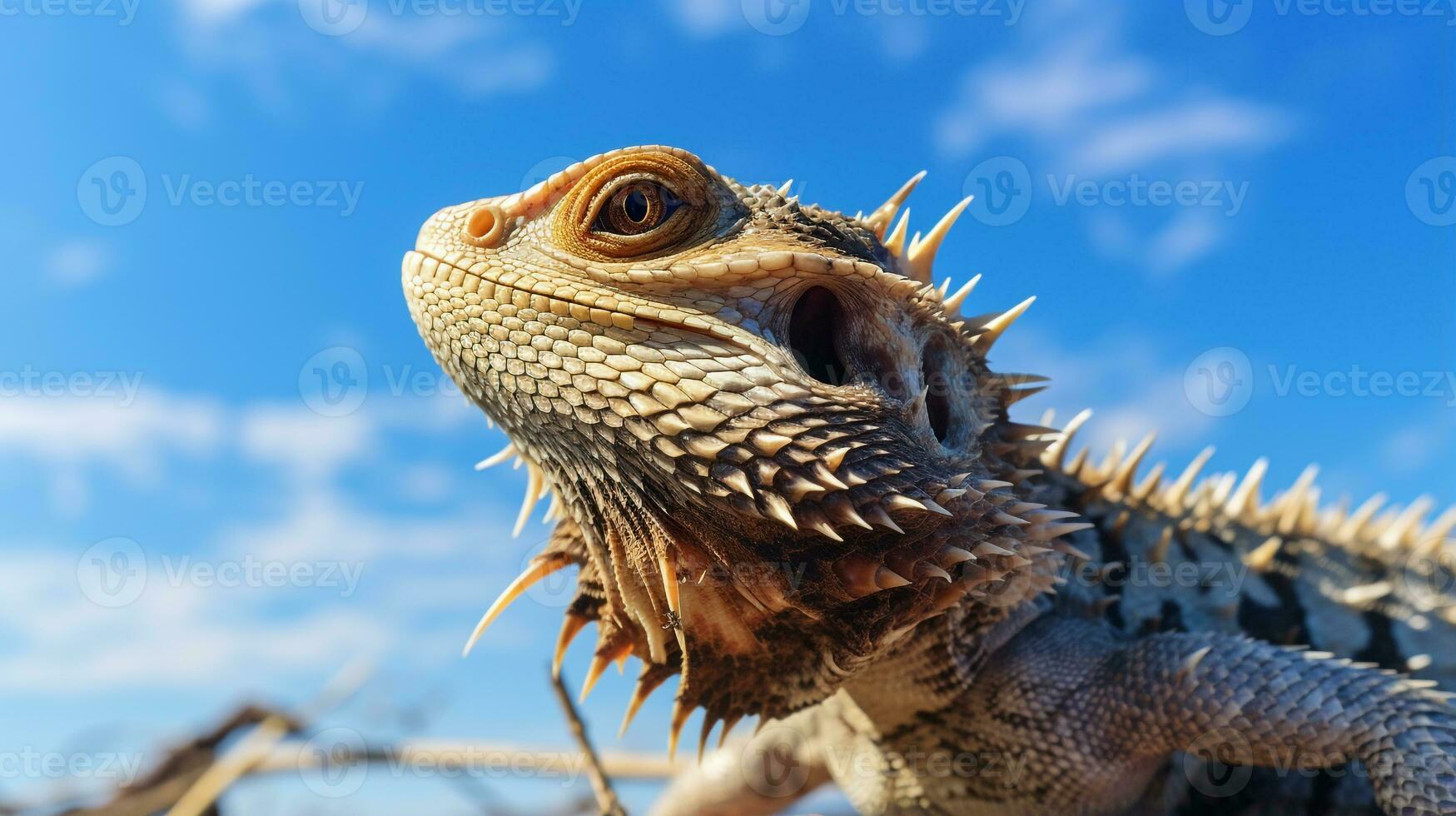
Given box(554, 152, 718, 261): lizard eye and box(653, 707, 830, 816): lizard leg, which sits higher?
box(554, 152, 718, 261): lizard eye

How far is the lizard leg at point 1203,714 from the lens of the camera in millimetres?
3068

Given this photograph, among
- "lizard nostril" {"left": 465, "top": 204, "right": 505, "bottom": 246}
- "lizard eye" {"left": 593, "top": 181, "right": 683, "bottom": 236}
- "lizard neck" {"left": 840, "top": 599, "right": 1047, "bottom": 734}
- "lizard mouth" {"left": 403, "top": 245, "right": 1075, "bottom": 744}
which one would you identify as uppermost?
"lizard nostril" {"left": 465, "top": 204, "right": 505, "bottom": 246}

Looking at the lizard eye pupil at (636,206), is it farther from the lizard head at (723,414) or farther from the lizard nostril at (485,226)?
the lizard nostril at (485,226)

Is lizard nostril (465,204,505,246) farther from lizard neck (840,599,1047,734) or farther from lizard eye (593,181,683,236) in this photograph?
lizard neck (840,599,1047,734)

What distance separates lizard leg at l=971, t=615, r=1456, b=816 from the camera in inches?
121

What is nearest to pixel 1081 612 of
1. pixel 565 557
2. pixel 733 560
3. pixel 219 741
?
pixel 733 560

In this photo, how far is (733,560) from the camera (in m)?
2.56

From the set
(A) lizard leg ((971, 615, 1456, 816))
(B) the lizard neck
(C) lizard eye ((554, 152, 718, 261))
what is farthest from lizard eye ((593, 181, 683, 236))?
(A) lizard leg ((971, 615, 1456, 816))

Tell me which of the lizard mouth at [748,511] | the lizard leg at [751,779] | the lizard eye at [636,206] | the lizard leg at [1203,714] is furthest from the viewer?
the lizard leg at [751,779]

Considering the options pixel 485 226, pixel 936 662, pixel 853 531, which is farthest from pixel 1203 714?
pixel 485 226

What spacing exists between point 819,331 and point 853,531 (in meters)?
0.59

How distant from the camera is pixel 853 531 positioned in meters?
2.49

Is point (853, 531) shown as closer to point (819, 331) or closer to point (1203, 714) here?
point (819, 331)

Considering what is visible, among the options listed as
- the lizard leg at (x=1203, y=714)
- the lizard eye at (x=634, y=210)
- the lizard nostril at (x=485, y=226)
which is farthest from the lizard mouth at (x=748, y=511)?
the lizard leg at (x=1203, y=714)
